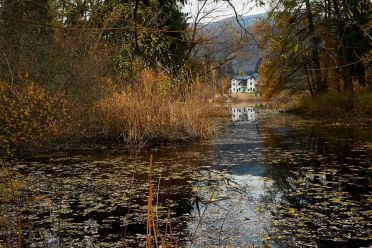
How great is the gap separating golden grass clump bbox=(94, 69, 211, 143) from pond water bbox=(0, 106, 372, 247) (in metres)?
1.07

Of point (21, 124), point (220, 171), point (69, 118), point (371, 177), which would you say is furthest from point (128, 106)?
point (371, 177)

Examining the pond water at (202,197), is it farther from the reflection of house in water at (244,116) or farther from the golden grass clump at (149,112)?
the reflection of house in water at (244,116)

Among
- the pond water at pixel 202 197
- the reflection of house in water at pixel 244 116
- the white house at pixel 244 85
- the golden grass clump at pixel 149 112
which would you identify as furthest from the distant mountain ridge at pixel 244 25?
the white house at pixel 244 85

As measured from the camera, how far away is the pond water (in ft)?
14.6

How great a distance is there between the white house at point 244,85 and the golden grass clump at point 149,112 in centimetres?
10248

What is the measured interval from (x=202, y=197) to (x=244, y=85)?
114 meters

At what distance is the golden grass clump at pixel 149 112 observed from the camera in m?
11.9

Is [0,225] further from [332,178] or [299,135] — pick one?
[299,135]

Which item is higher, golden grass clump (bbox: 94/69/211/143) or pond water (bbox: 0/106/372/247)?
golden grass clump (bbox: 94/69/211/143)

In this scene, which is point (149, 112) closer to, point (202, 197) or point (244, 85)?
point (202, 197)

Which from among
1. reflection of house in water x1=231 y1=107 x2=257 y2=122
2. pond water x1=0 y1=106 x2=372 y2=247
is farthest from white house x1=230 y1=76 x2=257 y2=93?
pond water x1=0 y1=106 x2=372 y2=247

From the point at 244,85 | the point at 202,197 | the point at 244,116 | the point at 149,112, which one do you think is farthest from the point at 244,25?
the point at 244,85

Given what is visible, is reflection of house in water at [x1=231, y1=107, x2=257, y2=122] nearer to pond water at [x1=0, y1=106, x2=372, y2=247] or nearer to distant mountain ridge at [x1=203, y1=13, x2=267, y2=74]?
distant mountain ridge at [x1=203, y1=13, x2=267, y2=74]

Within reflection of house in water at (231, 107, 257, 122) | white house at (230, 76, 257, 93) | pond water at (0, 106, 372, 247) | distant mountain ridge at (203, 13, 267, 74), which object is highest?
white house at (230, 76, 257, 93)
